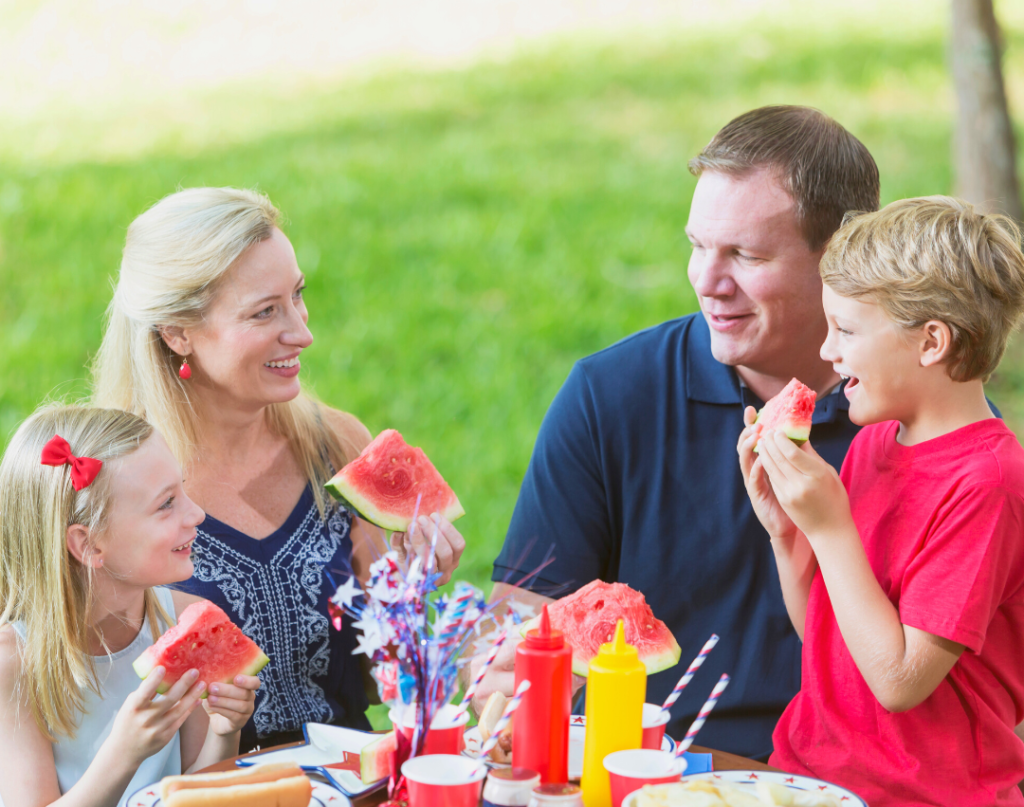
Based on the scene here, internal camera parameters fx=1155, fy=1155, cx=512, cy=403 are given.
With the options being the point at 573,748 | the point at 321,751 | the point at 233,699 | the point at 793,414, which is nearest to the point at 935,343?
the point at 793,414

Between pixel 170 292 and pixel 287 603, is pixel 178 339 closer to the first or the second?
pixel 170 292

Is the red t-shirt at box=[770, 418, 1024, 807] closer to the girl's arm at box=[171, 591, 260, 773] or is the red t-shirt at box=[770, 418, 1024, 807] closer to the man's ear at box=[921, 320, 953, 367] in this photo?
the man's ear at box=[921, 320, 953, 367]

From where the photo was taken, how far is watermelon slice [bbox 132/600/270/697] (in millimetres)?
2621

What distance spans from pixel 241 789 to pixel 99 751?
609 millimetres

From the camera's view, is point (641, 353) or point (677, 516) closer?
point (677, 516)

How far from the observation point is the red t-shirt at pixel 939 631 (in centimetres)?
254

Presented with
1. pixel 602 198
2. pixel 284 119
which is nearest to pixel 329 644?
pixel 602 198

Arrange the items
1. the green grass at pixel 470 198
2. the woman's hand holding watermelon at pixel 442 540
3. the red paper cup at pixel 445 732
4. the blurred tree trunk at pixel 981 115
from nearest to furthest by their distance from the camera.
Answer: the red paper cup at pixel 445 732
the woman's hand holding watermelon at pixel 442 540
the blurred tree trunk at pixel 981 115
the green grass at pixel 470 198

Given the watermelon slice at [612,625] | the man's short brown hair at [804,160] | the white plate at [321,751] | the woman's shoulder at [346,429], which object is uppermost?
the man's short brown hair at [804,160]

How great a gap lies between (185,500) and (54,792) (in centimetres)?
76

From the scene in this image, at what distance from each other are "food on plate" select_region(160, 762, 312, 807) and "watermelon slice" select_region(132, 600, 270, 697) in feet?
1.09

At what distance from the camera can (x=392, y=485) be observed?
10.8ft

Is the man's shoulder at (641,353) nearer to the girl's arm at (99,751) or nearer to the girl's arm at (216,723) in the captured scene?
the girl's arm at (216,723)

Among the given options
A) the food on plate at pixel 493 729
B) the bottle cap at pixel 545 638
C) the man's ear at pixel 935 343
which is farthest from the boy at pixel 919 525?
the food on plate at pixel 493 729
